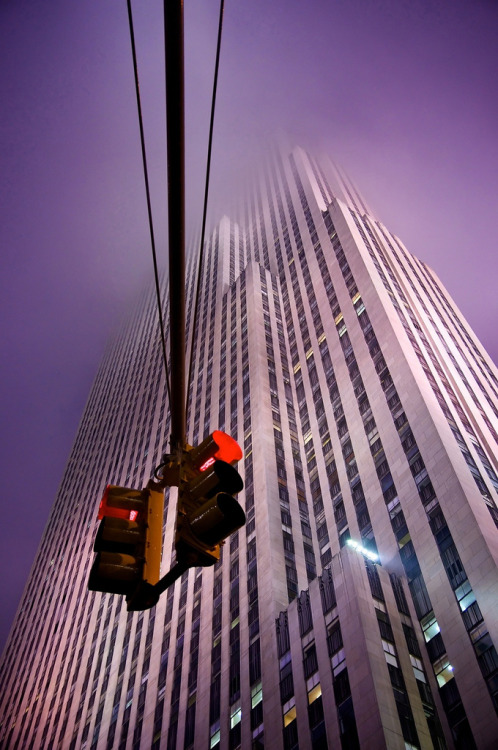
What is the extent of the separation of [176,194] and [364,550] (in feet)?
146

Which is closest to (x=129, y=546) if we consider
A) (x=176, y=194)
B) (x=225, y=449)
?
(x=225, y=449)

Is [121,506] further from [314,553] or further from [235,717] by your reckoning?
[314,553]

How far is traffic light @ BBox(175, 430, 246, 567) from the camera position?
4395 millimetres

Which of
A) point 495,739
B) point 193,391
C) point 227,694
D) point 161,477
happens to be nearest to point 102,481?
point 193,391

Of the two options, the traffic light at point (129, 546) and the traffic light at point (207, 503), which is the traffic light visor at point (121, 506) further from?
the traffic light at point (207, 503)

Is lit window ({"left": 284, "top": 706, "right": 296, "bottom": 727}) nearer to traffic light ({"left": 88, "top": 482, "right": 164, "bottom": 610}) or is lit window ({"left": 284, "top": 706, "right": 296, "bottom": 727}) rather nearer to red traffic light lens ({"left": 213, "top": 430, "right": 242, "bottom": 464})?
red traffic light lens ({"left": 213, "top": 430, "right": 242, "bottom": 464})

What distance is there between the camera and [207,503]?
15.0 ft

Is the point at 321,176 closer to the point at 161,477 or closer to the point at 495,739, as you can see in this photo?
the point at 495,739

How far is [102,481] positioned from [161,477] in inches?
4043

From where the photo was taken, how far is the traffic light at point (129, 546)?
14.4 feet

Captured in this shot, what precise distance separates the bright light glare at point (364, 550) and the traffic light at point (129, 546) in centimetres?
4185

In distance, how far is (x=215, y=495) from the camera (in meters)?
4.67

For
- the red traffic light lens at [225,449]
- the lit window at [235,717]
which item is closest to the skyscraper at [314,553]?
the lit window at [235,717]

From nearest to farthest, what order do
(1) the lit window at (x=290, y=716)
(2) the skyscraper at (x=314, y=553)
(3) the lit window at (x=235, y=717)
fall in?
(2) the skyscraper at (x=314, y=553) < (1) the lit window at (x=290, y=716) < (3) the lit window at (x=235, y=717)
